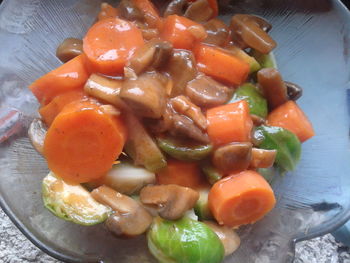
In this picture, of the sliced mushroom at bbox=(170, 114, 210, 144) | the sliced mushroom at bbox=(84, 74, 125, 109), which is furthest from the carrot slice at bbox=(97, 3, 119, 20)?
the sliced mushroom at bbox=(170, 114, 210, 144)

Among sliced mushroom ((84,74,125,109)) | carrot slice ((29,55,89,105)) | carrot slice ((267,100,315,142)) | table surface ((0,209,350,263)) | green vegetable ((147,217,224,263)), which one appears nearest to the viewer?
green vegetable ((147,217,224,263))

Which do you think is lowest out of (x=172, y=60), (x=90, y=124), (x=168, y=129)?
(x=90, y=124)

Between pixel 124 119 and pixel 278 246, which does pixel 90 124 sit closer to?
pixel 124 119

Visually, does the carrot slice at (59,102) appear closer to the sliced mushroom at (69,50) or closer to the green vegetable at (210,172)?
the sliced mushroom at (69,50)

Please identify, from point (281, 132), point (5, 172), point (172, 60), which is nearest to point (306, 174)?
point (281, 132)

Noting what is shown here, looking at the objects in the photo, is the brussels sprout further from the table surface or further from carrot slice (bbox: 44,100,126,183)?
the table surface

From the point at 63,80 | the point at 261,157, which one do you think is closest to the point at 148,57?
the point at 63,80
